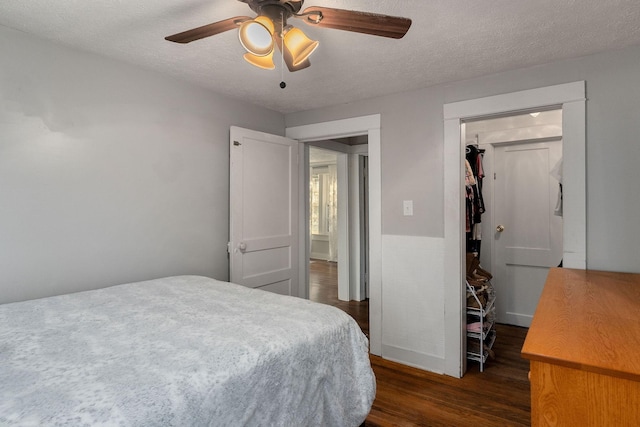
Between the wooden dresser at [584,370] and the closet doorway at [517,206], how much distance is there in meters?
2.68

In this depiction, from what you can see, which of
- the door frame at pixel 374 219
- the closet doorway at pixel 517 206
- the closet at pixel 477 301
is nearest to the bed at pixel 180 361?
the door frame at pixel 374 219

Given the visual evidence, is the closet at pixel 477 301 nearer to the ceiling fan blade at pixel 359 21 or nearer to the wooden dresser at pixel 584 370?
the wooden dresser at pixel 584 370

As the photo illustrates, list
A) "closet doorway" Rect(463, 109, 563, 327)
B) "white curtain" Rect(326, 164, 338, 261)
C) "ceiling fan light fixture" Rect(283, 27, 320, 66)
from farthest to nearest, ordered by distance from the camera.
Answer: "white curtain" Rect(326, 164, 338, 261) → "closet doorway" Rect(463, 109, 563, 327) → "ceiling fan light fixture" Rect(283, 27, 320, 66)

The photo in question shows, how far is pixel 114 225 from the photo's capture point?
88.4 inches

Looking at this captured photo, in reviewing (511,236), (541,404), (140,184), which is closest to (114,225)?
(140,184)

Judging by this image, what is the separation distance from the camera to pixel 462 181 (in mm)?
2645

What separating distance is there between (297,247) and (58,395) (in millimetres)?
2652

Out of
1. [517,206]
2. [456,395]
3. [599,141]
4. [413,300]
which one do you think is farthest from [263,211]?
[517,206]

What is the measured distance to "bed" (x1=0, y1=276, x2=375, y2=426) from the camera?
36.3 inches

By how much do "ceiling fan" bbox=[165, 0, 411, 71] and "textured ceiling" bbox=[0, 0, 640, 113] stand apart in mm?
200

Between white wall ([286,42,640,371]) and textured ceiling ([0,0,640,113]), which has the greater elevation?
textured ceiling ([0,0,640,113])

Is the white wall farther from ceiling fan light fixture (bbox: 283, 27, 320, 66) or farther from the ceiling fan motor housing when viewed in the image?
the ceiling fan motor housing

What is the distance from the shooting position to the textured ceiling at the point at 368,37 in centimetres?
163

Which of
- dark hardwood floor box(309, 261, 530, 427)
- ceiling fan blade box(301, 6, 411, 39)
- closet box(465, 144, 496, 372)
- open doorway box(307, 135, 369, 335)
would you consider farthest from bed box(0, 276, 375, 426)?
open doorway box(307, 135, 369, 335)
